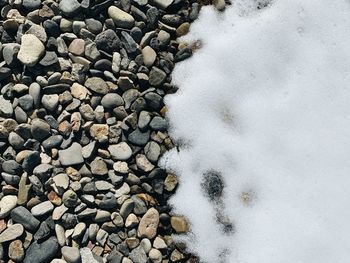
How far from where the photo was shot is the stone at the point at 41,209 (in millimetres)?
3002

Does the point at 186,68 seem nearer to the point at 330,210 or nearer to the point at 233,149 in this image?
the point at 233,149

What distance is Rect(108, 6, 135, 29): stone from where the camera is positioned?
128 inches

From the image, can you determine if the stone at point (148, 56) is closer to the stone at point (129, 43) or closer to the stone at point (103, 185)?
the stone at point (129, 43)

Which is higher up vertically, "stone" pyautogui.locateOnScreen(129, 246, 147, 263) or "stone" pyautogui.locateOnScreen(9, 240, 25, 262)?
"stone" pyautogui.locateOnScreen(129, 246, 147, 263)

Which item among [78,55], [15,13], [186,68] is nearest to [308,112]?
[186,68]

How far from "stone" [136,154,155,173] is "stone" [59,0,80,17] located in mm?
1145

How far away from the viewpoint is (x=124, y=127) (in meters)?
3.17

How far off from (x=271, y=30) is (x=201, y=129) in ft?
3.08

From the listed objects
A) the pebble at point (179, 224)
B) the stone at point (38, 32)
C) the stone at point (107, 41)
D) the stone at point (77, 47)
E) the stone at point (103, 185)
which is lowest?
the pebble at point (179, 224)

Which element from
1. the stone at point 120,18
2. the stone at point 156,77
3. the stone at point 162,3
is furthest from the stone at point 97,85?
the stone at point 162,3

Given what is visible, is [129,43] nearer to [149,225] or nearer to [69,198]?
[69,198]

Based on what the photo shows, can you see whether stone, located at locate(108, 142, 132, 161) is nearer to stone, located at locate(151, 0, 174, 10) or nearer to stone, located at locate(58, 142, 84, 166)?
stone, located at locate(58, 142, 84, 166)

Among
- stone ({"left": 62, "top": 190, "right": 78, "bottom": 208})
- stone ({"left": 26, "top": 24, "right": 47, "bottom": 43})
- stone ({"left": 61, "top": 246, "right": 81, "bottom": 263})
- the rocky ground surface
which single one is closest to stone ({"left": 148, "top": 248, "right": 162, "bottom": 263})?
the rocky ground surface

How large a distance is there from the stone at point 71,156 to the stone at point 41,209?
0.30 metres
